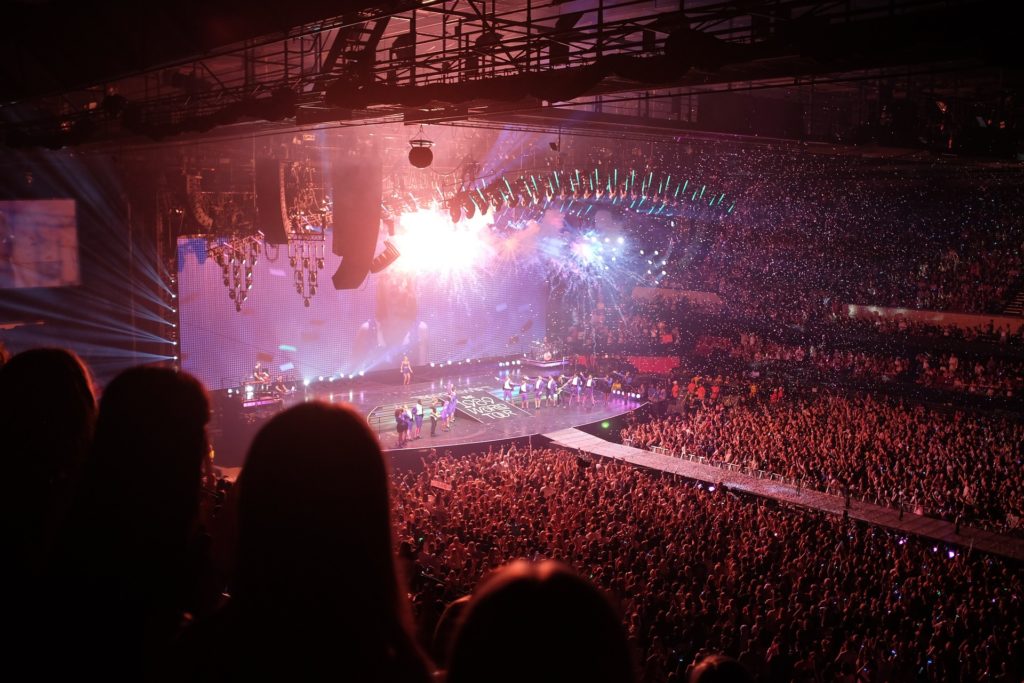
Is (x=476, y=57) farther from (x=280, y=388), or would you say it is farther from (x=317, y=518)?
(x=280, y=388)

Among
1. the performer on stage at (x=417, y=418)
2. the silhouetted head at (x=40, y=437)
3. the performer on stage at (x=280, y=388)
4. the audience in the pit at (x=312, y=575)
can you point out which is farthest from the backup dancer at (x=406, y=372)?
the audience in the pit at (x=312, y=575)

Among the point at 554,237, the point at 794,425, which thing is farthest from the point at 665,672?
the point at 554,237

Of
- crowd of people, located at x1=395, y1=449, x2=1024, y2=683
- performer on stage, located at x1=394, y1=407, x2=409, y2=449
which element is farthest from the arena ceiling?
performer on stage, located at x1=394, y1=407, x2=409, y2=449

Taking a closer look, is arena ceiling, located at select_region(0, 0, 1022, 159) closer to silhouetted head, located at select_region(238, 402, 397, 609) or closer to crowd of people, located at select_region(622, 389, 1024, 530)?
crowd of people, located at select_region(622, 389, 1024, 530)

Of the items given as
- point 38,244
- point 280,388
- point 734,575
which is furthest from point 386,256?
point 734,575

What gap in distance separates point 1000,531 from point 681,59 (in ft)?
29.2

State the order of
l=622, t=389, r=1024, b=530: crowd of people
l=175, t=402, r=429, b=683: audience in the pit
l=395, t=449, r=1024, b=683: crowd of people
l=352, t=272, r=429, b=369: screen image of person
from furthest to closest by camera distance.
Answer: l=352, t=272, r=429, b=369: screen image of person
l=622, t=389, r=1024, b=530: crowd of people
l=395, t=449, r=1024, b=683: crowd of people
l=175, t=402, r=429, b=683: audience in the pit

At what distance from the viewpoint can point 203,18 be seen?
285 inches

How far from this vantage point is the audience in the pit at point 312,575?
1.12m

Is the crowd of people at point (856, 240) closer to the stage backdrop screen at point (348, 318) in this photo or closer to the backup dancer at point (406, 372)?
the stage backdrop screen at point (348, 318)

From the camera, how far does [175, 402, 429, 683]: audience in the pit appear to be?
3.68ft

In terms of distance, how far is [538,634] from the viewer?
944 millimetres

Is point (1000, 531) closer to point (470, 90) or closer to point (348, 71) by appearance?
point (470, 90)

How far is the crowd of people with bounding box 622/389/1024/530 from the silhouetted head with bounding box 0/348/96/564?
39.7 feet
